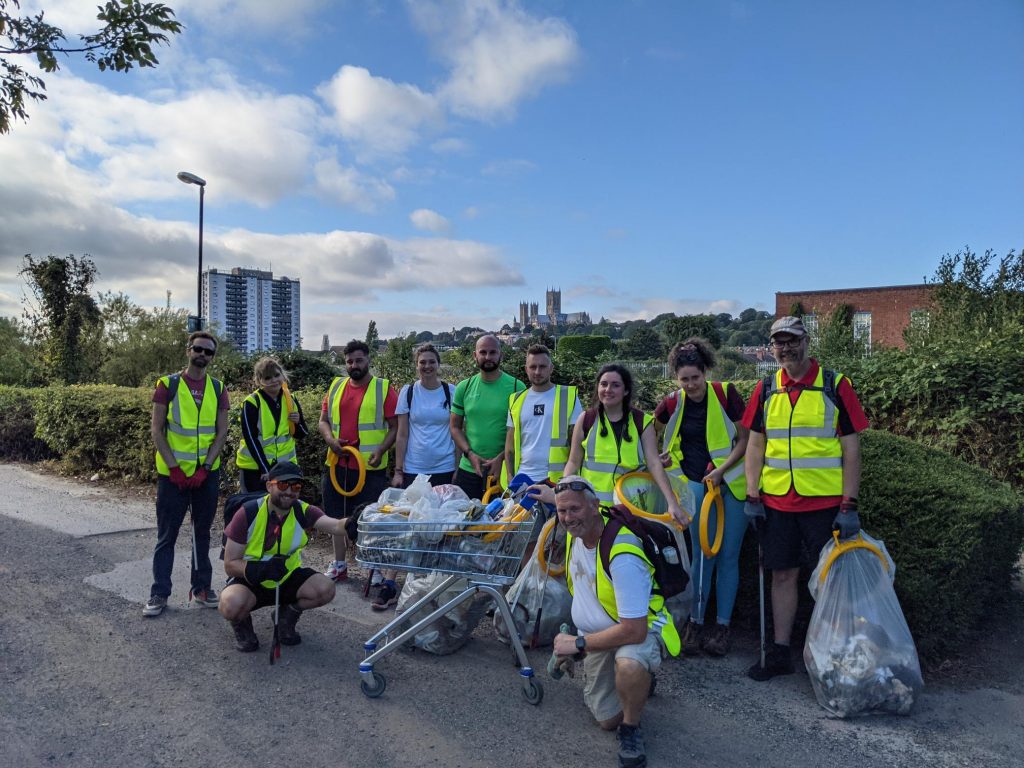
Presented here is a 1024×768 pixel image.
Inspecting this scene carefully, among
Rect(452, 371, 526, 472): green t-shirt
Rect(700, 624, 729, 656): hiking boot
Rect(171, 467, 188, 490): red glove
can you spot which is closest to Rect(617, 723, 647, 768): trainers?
Rect(700, 624, 729, 656): hiking boot

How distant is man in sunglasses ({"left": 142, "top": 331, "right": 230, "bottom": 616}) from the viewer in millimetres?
5305

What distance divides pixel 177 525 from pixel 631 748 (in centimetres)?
382

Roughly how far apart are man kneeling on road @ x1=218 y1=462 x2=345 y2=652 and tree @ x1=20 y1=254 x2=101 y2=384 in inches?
749

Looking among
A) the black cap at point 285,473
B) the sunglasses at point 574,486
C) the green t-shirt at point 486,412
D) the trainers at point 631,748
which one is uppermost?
the green t-shirt at point 486,412

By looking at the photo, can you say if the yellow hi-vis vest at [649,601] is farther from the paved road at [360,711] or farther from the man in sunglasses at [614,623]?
the paved road at [360,711]

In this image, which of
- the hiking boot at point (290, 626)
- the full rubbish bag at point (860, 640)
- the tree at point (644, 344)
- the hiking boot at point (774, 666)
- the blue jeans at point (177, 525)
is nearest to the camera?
the full rubbish bag at point (860, 640)

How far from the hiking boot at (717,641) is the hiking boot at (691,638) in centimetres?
4

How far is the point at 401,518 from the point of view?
4.01 m

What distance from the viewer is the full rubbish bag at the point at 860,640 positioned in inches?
147

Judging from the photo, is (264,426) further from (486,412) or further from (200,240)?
(200,240)

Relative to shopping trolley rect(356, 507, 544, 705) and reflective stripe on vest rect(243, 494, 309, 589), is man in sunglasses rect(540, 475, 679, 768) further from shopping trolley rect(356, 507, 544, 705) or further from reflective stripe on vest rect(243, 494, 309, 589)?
reflective stripe on vest rect(243, 494, 309, 589)

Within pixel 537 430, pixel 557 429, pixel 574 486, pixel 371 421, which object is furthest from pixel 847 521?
pixel 371 421

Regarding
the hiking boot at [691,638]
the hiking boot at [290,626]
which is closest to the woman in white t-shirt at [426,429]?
the hiking boot at [290,626]

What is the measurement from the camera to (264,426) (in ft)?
18.9
